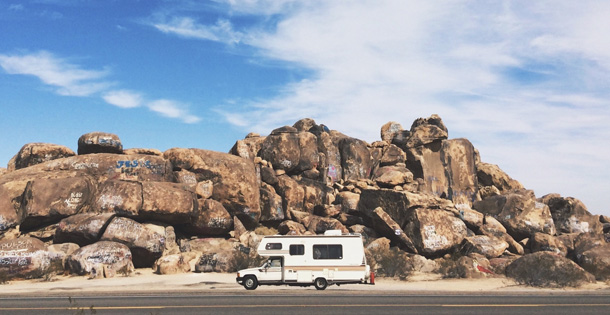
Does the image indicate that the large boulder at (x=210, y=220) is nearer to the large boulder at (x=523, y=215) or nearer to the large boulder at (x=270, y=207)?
the large boulder at (x=270, y=207)

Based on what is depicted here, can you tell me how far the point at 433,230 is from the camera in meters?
34.1

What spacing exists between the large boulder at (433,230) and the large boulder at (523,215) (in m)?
7.38

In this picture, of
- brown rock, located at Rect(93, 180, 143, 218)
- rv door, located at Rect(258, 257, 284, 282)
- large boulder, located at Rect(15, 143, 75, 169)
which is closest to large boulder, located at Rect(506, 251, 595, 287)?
rv door, located at Rect(258, 257, 284, 282)

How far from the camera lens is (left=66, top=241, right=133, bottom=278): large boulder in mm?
26938

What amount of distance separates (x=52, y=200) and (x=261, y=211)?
15.7 metres

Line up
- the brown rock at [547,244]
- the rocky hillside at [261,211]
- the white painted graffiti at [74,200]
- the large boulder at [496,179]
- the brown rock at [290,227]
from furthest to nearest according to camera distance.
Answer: the large boulder at [496,179] → the brown rock at [290,227] → the brown rock at [547,244] → the white painted graffiti at [74,200] → the rocky hillside at [261,211]

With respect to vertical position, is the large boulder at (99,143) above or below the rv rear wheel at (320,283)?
above

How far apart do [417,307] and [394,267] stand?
14.2 m

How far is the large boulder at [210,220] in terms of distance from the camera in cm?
3531

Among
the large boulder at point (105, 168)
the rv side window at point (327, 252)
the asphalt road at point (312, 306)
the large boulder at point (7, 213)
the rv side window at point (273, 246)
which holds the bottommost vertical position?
the asphalt road at point (312, 306)

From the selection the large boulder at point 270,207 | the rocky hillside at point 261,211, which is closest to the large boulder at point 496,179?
the rocky hillside at point 261,211

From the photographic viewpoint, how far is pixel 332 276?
70.8ft

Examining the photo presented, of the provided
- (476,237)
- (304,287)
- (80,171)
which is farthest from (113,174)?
(476,237)

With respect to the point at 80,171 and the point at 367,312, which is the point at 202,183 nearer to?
the point at 80,171
